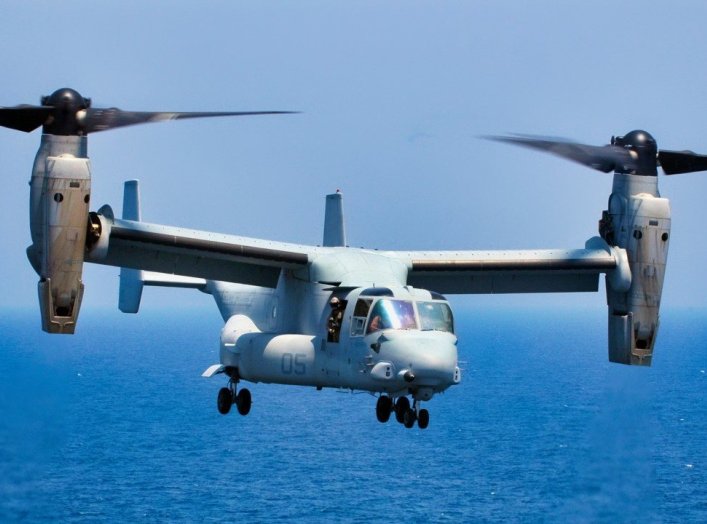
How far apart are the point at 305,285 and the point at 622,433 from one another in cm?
1331

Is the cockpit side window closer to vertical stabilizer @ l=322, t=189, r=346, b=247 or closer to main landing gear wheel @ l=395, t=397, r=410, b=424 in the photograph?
main landing gear wheel @ l=395, t=397, r=410, b=424

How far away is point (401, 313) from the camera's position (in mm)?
30000

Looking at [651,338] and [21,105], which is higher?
[21,105]

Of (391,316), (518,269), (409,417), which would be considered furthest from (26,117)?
(518,269)

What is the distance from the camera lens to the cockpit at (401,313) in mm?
29891

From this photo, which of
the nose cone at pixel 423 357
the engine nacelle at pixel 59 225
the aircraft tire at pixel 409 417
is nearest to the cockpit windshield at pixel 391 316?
the nose cone at pixel 423 357

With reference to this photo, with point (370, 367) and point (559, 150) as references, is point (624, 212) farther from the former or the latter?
point (370, 367)

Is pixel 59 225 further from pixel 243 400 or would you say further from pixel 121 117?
pixel 243 400

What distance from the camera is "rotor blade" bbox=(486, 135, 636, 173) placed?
3462cm

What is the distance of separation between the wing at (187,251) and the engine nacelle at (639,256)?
721 cm

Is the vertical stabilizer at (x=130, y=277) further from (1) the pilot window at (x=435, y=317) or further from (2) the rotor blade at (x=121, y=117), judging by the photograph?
(1) the pilot window at (x=435, y=317)

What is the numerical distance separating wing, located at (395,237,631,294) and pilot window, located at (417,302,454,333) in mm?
4212

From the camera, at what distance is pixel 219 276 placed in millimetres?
35062

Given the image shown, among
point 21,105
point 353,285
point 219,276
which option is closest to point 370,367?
point 353,285
